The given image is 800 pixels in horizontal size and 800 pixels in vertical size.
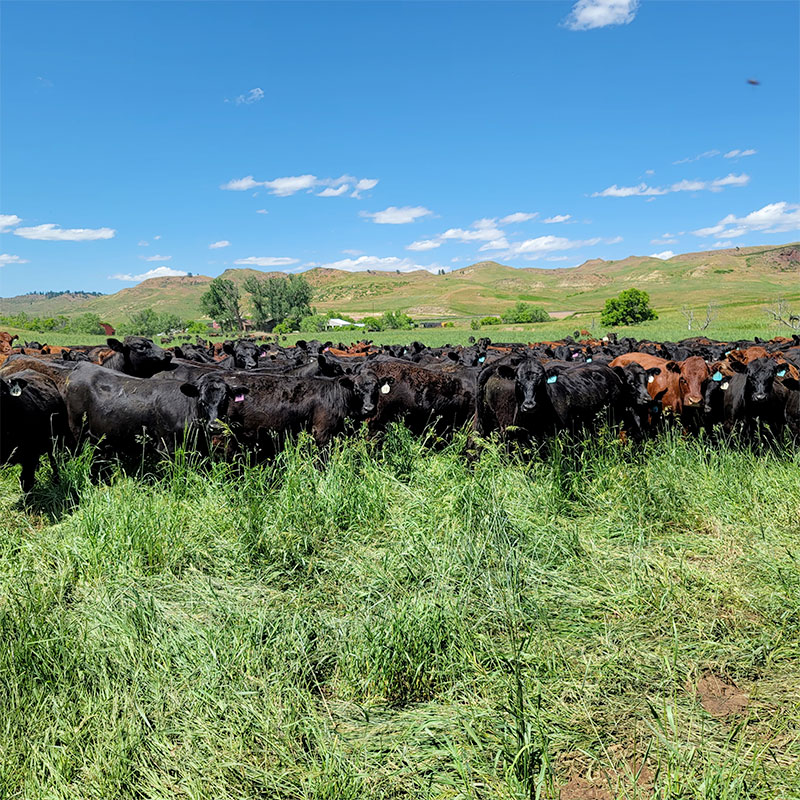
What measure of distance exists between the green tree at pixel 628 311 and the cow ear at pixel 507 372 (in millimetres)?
84965

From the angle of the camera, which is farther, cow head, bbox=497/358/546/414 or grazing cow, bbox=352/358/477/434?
grazing cow, bbox=352/358/477/434

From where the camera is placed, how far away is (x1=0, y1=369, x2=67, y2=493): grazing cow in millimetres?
6516

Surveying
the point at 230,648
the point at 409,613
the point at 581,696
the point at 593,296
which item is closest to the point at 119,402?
the point at 230,648

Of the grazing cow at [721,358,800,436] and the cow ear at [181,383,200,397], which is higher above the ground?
the cow ear at [181,383,200,397]

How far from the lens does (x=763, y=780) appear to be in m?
2.43

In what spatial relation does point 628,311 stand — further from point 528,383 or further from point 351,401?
point 351,401

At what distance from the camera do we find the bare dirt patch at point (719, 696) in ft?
9.67

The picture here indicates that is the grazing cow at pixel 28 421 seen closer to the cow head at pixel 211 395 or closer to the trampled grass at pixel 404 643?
the trampled grass at pixel 404 643

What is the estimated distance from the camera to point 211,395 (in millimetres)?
6961

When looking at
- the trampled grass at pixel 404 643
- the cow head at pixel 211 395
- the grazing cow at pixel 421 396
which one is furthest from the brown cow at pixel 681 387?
the cow head at pixel 211 395

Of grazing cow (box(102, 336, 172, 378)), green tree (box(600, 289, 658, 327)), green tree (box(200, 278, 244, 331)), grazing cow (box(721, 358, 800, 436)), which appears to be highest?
green tree (box(200, 278, 244, 331))

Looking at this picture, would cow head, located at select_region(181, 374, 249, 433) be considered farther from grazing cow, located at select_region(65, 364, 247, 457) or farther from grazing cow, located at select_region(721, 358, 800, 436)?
grazing cow, located at select_region(721, 358, 800, 436)

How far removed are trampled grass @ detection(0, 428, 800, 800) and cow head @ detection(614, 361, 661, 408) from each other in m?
3.61

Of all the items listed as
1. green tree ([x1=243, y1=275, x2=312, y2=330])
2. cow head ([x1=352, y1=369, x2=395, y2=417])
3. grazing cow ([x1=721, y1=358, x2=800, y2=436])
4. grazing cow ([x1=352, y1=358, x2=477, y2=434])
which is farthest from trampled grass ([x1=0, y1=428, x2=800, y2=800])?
green tree ([x1=243, y1=275, x2=312, y2=330])
